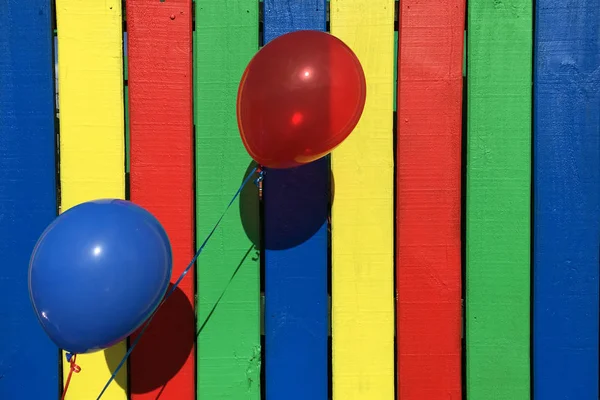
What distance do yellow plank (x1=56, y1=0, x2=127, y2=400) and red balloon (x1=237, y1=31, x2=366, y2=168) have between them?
0.56 metres

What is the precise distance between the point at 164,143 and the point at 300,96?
0.61 metres

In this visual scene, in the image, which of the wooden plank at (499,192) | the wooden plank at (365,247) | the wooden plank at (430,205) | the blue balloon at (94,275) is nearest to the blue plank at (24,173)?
the blue balloon at (94,275)

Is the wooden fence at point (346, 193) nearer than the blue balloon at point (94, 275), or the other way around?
the blue balloon at point (94, 275)

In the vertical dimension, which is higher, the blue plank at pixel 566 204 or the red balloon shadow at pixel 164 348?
the blue plank at pixel 566 204

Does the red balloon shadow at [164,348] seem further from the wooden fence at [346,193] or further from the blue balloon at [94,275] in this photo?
the blue balloon at [94,275]

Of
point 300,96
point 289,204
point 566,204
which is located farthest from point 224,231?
point 566,204

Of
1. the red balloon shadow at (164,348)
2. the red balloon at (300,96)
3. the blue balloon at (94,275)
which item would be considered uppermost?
the red balloon at (300,96)

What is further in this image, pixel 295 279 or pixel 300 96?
pixel 295 279

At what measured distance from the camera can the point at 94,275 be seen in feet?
4.26

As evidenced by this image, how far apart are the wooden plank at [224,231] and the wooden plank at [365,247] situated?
29 centimetres

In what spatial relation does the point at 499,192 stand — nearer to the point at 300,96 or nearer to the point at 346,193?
the point at 346,193

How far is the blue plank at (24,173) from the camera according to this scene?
176 centimetres

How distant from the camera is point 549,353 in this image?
5.74 feet

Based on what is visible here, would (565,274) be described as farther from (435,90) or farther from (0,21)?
A: (0,21)
